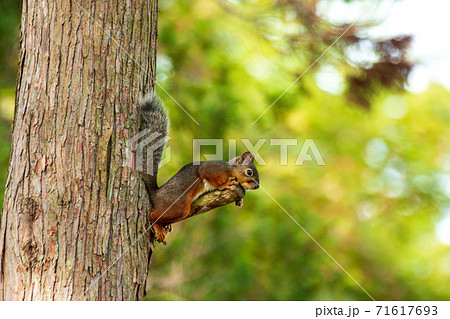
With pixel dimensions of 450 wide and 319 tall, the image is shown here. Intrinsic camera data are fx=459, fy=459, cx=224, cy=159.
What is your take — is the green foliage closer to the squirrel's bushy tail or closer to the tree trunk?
the squirrel's bushy tail

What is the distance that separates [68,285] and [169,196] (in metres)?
0.51

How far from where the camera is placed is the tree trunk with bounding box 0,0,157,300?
158 cm

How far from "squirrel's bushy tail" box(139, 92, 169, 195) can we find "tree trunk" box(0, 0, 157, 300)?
5 cm

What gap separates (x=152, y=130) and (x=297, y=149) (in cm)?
453

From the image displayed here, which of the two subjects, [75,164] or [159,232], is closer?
[75,164]

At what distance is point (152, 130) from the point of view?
186cm

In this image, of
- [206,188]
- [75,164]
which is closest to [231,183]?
[206,188]

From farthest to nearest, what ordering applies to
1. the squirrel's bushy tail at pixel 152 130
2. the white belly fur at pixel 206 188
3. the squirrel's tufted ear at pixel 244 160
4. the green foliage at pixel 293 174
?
1. the green foliage at pixel 293 174
2. the squirrel's tufted ear at pixel 244 160
3. the white belly fur at pixel 206 188
4. the squirrel's bushy tail at pixel 152 130

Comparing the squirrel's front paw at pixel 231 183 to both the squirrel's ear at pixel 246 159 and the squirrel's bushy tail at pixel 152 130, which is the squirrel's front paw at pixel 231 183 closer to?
the squirrel's ear at pixel 246 159

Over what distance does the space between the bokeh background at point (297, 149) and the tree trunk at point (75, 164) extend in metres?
1.93

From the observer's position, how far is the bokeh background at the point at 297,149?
346 centimetres

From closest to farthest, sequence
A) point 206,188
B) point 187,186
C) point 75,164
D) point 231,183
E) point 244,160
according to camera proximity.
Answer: point 75,164 → point 187,186 → point 206,188 → point 231,183 → point 244,160
